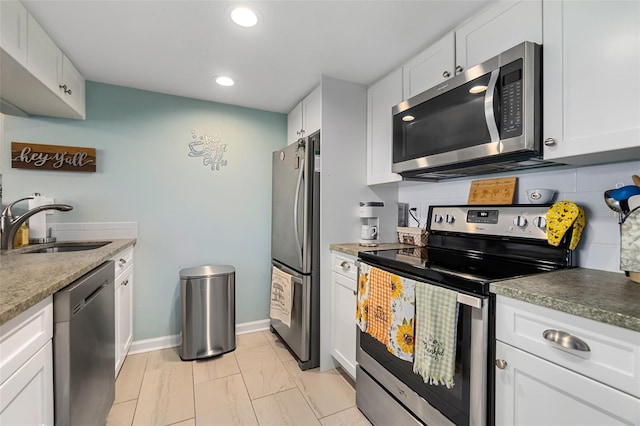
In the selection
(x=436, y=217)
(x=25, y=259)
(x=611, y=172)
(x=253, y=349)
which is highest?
(x=611, y=172)

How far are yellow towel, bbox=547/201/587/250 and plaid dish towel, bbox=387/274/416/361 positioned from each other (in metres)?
0.65

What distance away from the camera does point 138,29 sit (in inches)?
63.6

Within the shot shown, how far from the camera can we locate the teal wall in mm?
2229

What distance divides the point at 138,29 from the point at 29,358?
1649mm

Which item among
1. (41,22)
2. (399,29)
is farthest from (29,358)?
(399,29)

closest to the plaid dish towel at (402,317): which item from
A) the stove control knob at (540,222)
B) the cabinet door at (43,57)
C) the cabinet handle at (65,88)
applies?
the stove control knob at (540,222)

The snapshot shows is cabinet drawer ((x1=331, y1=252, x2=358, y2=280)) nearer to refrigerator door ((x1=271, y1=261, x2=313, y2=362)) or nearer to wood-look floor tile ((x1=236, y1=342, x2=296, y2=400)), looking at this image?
refrigerator door ((x1=271, y1=261, x2=313, y2=362))

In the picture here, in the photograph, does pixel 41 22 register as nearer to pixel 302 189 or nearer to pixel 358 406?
pixel 302 189

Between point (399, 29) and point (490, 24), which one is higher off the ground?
point (399, 29)

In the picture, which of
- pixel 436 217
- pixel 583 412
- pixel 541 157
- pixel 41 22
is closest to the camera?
pixel 583 412

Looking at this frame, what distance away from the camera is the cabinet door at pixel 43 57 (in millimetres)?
1490

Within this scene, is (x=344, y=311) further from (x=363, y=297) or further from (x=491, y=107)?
(x=491, y=107)

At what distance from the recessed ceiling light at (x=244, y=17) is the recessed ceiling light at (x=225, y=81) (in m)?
0.70

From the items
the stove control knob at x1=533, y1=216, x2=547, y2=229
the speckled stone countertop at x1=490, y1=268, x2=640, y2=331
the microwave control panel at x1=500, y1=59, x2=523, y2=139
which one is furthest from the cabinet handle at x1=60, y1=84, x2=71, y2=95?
the stove control knob at x1=533, y1=216, x2=547, y2=229
